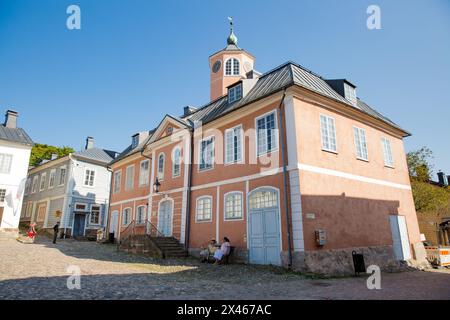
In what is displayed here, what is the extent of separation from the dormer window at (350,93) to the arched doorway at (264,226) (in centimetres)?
712

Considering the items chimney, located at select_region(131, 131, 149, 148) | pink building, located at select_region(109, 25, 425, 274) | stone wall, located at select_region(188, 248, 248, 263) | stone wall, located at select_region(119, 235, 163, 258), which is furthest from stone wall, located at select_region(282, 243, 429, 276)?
chimney, located at select_region(131, 131, 149, 148)

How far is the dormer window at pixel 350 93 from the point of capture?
15.8 m

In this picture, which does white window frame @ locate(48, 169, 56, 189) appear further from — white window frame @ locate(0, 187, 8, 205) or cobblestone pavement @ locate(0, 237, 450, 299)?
cobblestone pavement @ locate(0, 237, 450, 299)

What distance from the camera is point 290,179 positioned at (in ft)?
39.4

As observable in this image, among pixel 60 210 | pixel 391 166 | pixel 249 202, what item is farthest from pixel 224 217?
pixel 60 210

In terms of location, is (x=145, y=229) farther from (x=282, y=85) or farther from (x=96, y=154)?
(x=96, y=154)

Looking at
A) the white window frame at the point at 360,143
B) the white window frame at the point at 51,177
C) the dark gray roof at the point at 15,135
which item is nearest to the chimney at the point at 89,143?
the white window frame at the point at 51,177

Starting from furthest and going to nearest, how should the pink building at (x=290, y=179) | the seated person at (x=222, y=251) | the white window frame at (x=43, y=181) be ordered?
the white window frame at (x=43, y=181) → the seated person at (x=222, y=251) → the pink building at (x=290, y=179)

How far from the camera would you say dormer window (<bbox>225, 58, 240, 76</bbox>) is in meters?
22.4

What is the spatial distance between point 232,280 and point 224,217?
4.92 meters

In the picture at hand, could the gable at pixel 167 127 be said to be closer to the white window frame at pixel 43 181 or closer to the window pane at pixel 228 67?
the window pane at pixel 228 67

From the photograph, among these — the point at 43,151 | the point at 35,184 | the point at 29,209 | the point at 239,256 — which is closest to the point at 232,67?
the point at 239,256

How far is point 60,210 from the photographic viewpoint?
28.5 m
